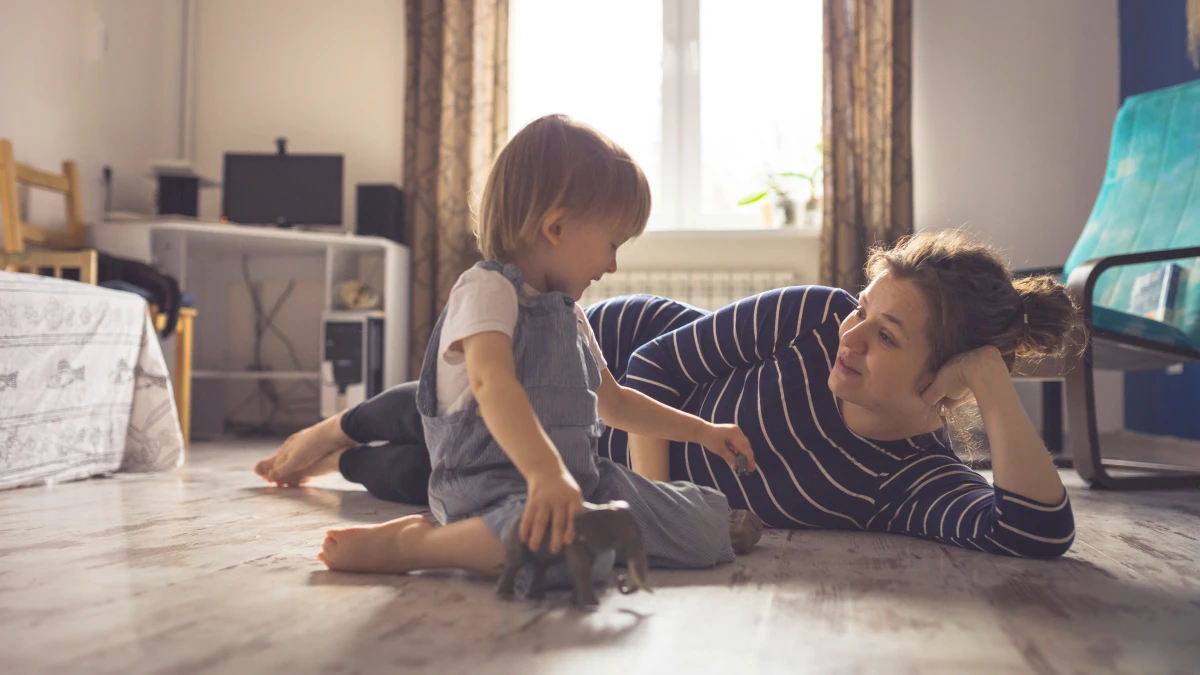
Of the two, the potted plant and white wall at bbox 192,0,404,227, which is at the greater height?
white wall at bbox 192,0,404,227

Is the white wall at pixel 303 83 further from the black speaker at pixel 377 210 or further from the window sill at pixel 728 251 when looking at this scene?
the window sill at pixel 728 251

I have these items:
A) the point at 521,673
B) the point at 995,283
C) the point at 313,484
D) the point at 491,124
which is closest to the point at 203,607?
the point at 521,673

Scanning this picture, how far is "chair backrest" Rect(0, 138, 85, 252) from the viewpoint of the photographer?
293cm

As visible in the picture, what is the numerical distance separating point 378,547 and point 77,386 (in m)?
1.42

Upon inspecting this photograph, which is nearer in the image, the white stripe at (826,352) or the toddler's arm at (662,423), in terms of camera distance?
the toddler's arm at (662,423)

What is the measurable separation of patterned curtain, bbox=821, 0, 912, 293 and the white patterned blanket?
2.37 meters

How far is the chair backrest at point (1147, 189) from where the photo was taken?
8.30ft

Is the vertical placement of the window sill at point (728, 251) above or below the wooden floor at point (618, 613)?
above

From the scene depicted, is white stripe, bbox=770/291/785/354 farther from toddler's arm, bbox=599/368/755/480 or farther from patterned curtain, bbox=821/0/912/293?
patterned curtain, bbox=821/0/912/293

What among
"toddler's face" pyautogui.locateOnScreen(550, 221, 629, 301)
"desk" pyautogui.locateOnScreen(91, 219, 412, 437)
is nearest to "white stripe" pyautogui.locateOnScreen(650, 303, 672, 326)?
"toddler's face" pyautogui.locateOnScreen(550, 221, 629, 301)

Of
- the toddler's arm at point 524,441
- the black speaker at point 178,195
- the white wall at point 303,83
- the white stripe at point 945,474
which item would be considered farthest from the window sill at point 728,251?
the toddler's arm at point 524,441

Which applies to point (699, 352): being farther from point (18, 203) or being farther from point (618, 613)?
point (18, 203)

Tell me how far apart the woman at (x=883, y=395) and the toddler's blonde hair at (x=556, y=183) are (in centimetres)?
41

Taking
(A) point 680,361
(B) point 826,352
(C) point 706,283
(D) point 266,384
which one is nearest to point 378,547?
(A) point 680,361
